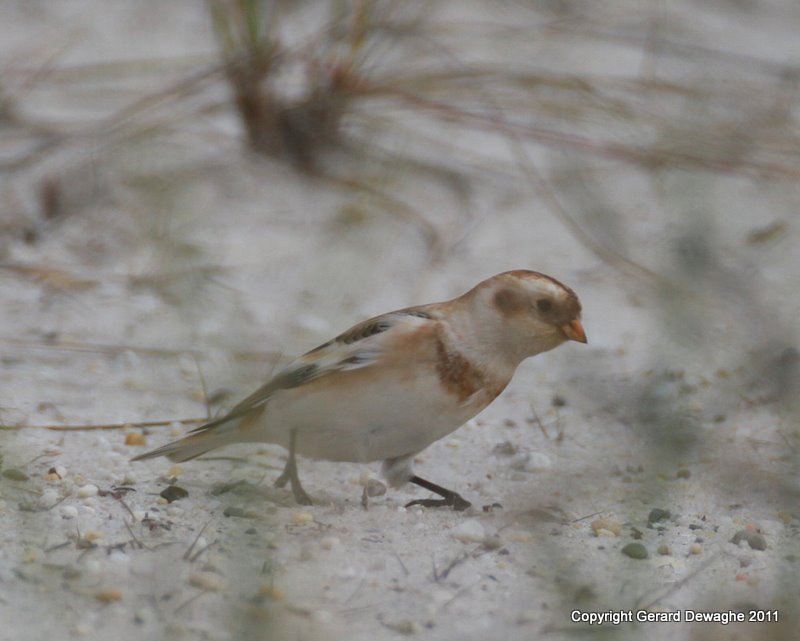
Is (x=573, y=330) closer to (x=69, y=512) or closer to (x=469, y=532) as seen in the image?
(x=469, y=532)

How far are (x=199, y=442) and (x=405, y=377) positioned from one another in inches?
21.2

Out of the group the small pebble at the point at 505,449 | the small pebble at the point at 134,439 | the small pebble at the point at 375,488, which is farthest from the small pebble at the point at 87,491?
the small pebble at the point at 505,449

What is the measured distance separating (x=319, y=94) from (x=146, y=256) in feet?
3.30

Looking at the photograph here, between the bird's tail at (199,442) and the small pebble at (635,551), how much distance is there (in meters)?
0.91

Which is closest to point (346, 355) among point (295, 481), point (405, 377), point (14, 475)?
point (405, 377)

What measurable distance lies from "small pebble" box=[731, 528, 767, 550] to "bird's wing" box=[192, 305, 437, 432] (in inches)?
31.2

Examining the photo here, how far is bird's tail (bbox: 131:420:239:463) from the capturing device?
9.60 feet

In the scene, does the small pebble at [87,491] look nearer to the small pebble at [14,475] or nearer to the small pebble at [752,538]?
the small pebble at [14,475]

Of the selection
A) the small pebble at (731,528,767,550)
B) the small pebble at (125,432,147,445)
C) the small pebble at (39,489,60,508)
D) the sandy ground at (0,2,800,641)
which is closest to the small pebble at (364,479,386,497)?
the sandy ground at (0,2,800,641)

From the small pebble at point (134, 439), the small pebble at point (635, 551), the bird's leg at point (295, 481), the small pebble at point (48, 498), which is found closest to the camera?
the small pebble at point (635, 551)

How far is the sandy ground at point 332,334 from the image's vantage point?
7.85 feet

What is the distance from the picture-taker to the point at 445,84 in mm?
5133

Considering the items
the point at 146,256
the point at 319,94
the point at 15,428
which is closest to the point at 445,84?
the point at 319,94

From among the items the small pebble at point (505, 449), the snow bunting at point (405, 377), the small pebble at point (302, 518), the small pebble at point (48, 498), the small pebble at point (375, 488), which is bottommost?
the small pebble at point (505, 449)
